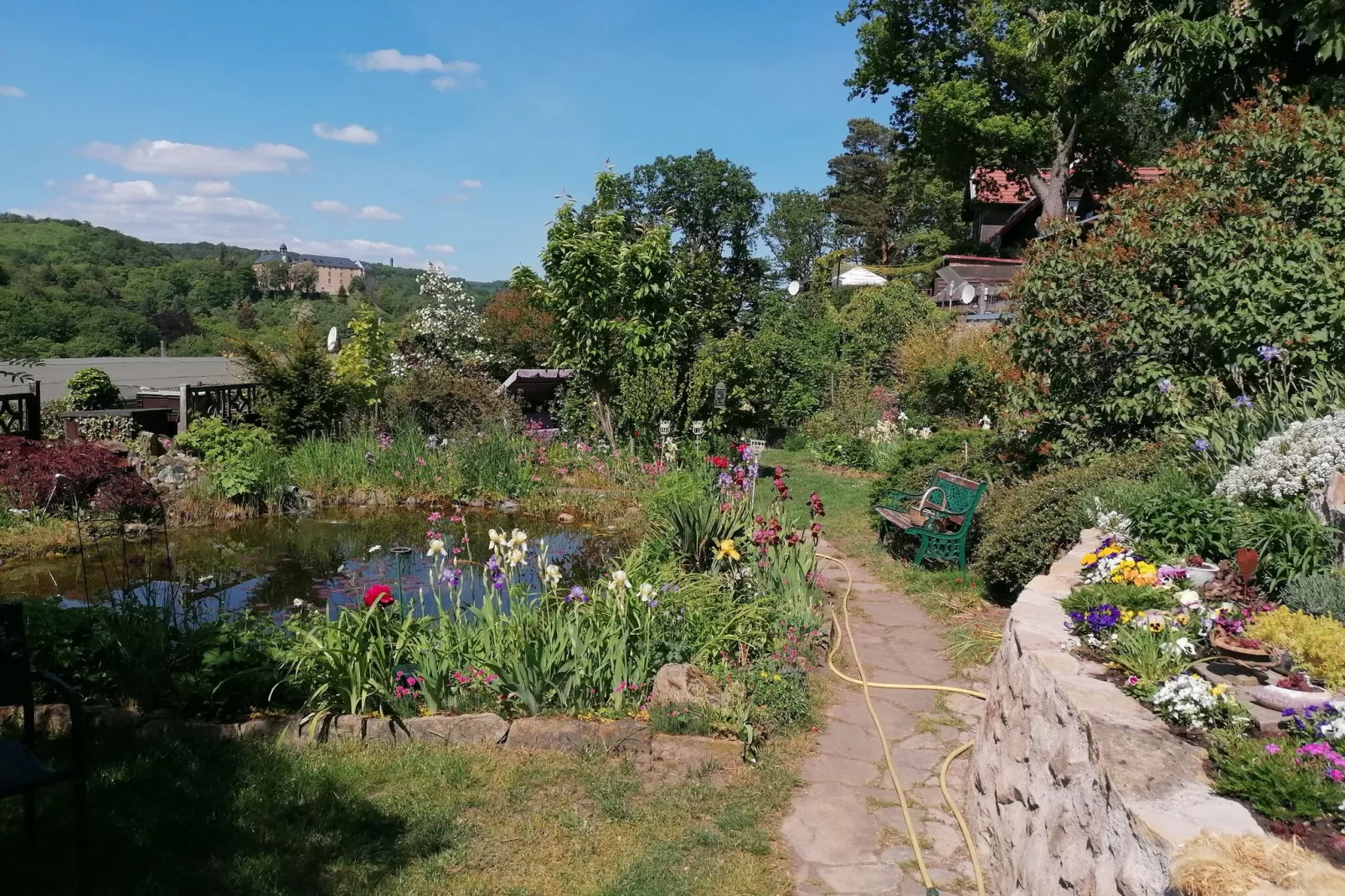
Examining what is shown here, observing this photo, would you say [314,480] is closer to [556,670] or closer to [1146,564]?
[556,670]

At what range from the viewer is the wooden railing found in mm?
10039

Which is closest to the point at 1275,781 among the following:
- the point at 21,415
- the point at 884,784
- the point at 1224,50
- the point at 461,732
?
the point at 884,784

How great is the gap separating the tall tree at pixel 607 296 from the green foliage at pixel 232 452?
13.8ft

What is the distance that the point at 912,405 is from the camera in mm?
14711

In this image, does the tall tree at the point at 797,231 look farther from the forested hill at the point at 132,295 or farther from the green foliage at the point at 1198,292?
the green foliage at the point at 1198,292

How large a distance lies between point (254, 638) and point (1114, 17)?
9579 mm

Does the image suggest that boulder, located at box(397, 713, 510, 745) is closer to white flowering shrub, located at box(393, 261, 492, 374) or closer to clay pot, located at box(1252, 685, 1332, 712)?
clay pot, located at box(1252, 685, 1332, 712)

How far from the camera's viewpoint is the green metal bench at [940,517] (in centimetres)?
735

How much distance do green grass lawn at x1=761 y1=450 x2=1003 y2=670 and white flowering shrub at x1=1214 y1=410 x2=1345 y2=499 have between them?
177 centimetres

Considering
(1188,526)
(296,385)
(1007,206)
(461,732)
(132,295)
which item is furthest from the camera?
(1007,206)

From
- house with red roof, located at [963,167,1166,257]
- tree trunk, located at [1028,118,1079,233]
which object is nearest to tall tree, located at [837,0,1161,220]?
tree trunk, located at [1028,118,1079,233]

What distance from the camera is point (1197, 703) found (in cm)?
269

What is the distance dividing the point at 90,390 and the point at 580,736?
13.1 meters

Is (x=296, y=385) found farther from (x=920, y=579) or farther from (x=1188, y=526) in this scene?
(x=1188, y=526)
